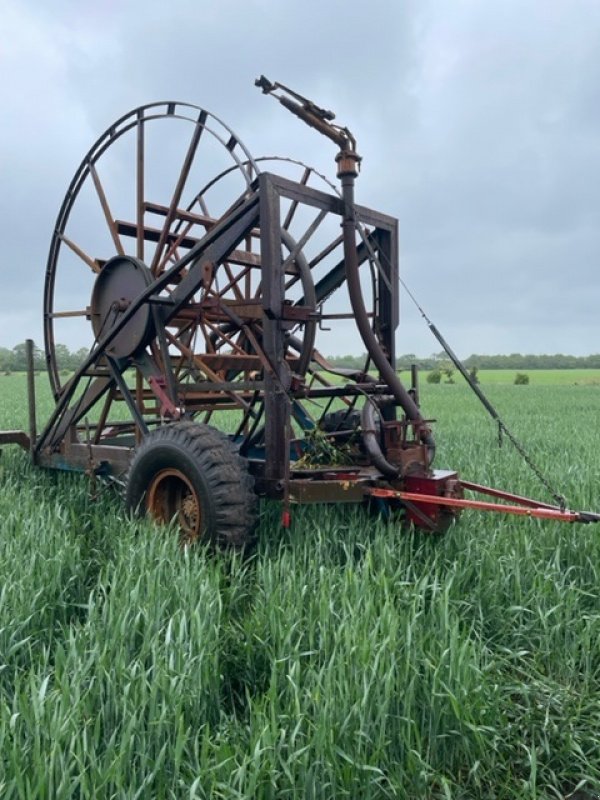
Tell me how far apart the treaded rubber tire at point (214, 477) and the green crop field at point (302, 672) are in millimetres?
166

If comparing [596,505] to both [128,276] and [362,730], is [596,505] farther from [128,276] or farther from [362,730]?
[128,276]

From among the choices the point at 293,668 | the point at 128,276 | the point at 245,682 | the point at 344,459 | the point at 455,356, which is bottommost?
the point at 245,682

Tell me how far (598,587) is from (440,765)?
174 centimetres

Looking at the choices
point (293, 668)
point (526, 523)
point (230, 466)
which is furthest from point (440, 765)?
point (526, 523)

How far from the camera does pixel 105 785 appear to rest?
5.98 ft

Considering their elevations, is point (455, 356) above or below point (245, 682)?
above

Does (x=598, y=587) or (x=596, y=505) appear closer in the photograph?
(x=598, y=587)

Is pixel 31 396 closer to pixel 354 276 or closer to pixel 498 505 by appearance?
pixel 354 276

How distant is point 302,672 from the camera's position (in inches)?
100

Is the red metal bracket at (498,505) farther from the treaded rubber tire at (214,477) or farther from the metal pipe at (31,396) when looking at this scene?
the metal pipe at (31,396)

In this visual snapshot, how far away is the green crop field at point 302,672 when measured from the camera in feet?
6.56

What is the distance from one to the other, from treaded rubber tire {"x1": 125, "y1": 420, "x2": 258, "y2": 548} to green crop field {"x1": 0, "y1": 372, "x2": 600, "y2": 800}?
166mm

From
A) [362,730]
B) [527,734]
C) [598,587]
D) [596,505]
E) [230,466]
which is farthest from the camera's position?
[596,505]

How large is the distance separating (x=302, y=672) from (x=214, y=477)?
154cm
